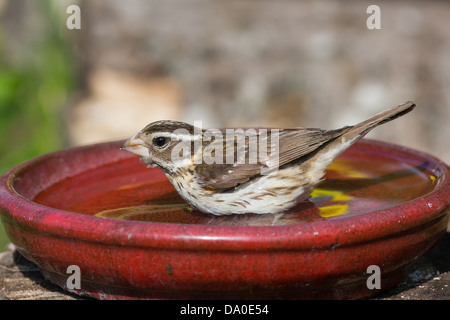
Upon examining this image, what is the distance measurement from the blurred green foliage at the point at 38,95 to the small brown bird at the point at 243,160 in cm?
439

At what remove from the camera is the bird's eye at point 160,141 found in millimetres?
4055

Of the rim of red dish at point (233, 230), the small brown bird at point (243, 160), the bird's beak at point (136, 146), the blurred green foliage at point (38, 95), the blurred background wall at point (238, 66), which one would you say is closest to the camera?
the rim of red dish at point (233, 230)

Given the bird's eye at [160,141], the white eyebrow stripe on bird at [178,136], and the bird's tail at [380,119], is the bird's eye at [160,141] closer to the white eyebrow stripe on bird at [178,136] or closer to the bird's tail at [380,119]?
the white eyebrow stripe on bird at [178,136]

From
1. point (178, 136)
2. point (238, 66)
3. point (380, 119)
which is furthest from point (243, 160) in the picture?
point (238, 66)

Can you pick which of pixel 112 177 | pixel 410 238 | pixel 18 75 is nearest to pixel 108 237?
pixel 410 238

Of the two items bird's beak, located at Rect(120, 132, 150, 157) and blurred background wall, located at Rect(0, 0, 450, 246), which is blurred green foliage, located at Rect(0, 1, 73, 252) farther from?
bird's beak, located at Rect(120, 132, 150, 157)

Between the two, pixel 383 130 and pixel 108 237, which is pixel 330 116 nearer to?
pixel 383 130

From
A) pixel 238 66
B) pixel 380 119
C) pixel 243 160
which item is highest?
pixel 238 66

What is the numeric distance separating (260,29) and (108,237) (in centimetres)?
641

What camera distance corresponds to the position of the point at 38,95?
850cm

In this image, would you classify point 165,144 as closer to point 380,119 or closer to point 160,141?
point 160,141

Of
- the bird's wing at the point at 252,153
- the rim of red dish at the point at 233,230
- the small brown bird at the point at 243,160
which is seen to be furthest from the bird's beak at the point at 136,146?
the rim of red dish at the point at 233,230

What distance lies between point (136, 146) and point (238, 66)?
5135 mm

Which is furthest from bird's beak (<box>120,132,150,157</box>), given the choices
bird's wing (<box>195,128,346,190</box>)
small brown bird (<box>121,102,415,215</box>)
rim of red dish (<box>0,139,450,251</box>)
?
rim of red dish (<box>0,139,450,251</box>)
